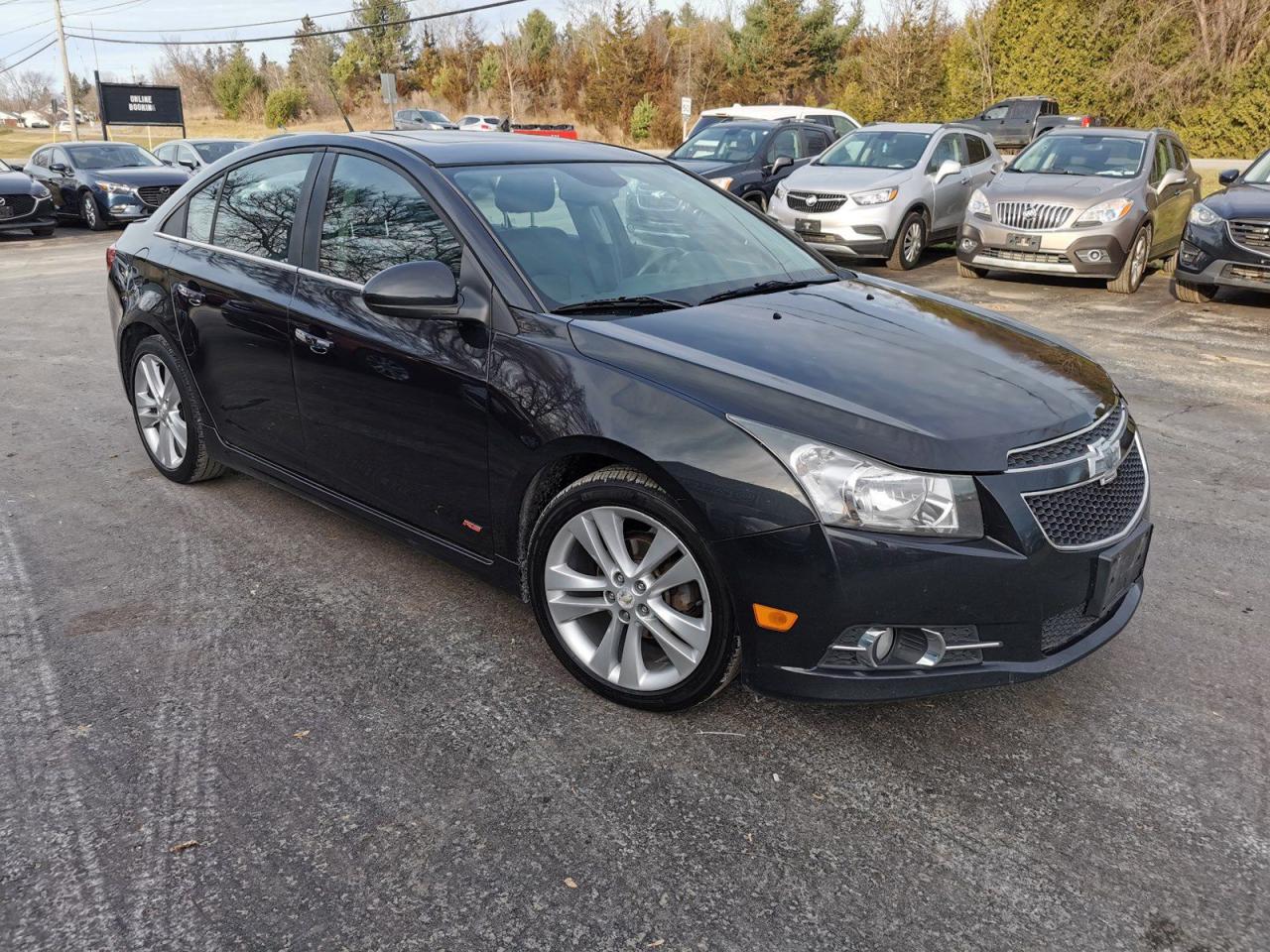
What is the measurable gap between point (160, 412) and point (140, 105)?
3280 centimetres

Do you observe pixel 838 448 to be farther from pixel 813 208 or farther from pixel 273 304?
pixel 813 208

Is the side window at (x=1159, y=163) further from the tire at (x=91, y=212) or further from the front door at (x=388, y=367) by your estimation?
the tire at (x=91, y=212)

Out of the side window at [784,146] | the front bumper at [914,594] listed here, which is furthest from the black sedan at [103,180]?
the front bumper at [914,594]

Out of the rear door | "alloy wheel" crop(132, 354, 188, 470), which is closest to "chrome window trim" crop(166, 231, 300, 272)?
the rear door

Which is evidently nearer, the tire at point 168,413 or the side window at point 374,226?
the side window at point 374,226

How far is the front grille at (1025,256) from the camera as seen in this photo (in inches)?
423

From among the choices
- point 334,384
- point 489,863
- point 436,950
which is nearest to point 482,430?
point 334,384

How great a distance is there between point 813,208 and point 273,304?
9499 millimetres

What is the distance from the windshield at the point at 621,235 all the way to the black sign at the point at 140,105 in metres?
32.6

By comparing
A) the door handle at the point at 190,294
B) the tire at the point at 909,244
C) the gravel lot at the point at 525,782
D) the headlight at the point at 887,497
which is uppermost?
the door handle at the point at 190,294

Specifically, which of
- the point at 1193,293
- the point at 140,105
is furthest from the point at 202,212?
the point at 140,105

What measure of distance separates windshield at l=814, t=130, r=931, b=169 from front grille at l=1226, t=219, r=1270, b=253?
4337mm

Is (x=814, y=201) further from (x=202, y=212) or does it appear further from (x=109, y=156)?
(x=109, y=156)

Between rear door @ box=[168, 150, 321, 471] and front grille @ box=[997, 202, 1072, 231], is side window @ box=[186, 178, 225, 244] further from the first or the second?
front grille @ box=[997, 202, 1072, 231]
